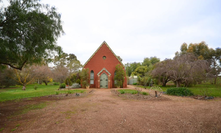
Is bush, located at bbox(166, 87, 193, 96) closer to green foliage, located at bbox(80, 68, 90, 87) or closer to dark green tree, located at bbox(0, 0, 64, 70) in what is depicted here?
dark green tree, located at bbox(0, 0, 64, 70)

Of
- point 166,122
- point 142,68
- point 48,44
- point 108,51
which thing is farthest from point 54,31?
point 142,68

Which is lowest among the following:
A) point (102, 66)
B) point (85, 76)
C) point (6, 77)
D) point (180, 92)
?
point (180, 92)

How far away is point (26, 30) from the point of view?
612 centimetres

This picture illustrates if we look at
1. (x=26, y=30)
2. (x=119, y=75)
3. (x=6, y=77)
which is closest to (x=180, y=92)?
(x=119, y=75)

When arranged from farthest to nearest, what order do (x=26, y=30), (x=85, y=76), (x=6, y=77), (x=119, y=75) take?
1. (x=6, y=77)
2. (x=119, y=75)
3. (x=85, y=76)
4. (x=26, y=30)

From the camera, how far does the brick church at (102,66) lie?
66.1ft

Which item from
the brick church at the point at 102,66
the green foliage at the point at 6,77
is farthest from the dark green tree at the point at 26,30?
the green foliage at the point at 6,77

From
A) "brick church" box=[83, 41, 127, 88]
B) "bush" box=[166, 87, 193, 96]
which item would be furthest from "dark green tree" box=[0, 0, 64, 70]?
"brick church" box=[83, 41, 127, 88]

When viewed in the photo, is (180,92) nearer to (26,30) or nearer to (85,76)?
(26,30)

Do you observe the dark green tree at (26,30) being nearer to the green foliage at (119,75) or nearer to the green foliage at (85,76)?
the green foliage at (85,76)

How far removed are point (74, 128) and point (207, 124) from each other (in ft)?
15.2

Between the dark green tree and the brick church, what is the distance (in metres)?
13.3

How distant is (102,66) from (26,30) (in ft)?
50.0

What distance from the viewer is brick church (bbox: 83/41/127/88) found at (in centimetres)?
2016
